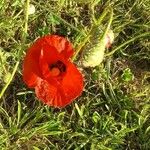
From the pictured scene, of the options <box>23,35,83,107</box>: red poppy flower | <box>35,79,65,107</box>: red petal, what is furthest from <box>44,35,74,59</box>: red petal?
<box>35,79,65,107</box>: red petal

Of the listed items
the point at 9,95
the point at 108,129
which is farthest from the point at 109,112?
the point at 9,95

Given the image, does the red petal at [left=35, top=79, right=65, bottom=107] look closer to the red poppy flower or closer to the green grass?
the red poppy flower

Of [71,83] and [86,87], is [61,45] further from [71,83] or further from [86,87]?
[86,87]

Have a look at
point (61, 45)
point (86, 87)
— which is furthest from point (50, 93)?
point (86, 87)

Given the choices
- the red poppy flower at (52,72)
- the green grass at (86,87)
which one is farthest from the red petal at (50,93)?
the green grass at (86,87)

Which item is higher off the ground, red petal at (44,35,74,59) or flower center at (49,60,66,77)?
red petal at (44,35,74,59)

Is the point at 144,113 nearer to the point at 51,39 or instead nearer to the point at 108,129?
the point at 108,129
